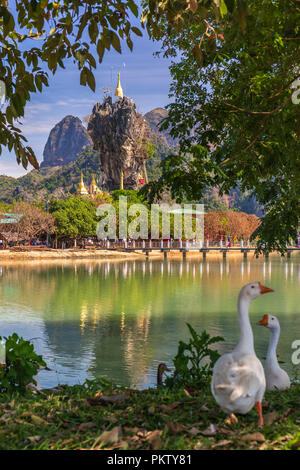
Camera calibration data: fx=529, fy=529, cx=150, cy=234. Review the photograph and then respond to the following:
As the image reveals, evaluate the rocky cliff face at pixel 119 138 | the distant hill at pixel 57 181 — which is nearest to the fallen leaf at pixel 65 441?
the rocky cliff face at pixel 119 138

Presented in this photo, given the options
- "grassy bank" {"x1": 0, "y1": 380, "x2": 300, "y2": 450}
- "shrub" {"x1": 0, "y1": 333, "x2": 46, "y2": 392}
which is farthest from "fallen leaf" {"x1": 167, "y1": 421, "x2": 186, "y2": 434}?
"shrub" {"x1": 0, "y1": 333, "x2": 46, "y2": 392}

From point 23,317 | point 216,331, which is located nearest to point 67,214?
point 23,317

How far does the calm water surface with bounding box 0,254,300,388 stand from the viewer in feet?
35.8

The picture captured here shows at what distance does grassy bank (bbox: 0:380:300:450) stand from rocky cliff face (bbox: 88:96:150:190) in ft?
265

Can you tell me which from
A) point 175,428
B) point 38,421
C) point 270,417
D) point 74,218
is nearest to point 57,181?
point 74,218

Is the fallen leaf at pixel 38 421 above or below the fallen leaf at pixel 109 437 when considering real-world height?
below

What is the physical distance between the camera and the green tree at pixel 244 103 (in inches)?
220

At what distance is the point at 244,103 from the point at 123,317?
12031 mm

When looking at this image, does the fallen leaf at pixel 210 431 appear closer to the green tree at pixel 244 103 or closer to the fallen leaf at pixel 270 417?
the fallen leaf at pixel 270 417

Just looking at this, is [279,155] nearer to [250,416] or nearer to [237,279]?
[250,416]

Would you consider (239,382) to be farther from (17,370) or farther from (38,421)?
(17,370)

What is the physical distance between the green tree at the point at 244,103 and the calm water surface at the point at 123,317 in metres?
3.04

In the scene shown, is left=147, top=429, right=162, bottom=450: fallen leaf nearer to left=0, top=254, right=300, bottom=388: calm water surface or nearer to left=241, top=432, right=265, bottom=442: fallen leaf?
left=241, top=432, right=265, bottom=442: fallen leaf
